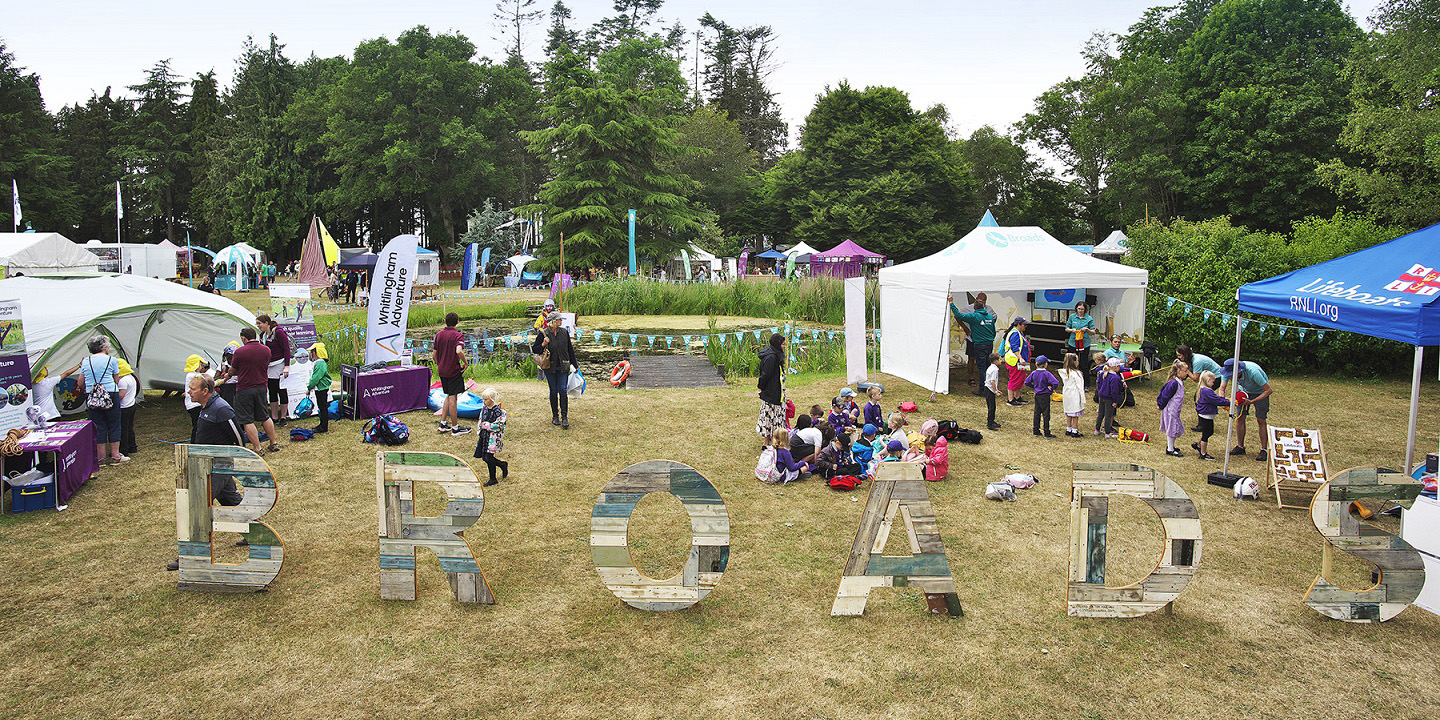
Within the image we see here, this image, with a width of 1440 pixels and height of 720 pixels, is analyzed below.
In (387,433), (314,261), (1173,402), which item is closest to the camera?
(1173,402)

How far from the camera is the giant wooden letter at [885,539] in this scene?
5488mm

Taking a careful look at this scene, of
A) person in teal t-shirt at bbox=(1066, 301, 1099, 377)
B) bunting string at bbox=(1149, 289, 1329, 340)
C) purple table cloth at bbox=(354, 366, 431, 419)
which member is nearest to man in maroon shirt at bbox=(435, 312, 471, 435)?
purple table cloth at bbox=(354, 366, 431, 419)

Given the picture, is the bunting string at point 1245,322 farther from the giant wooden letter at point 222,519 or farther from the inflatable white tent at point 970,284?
the giant wooden letter at point 222,519

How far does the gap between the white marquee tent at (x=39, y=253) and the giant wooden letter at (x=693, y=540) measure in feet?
93.7

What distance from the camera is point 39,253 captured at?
28.0 metres

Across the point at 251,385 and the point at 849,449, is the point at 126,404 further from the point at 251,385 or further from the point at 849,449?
the point at 849,449

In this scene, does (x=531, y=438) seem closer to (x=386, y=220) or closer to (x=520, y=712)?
(x=520, y=712)

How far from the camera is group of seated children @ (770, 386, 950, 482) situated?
29.0ft

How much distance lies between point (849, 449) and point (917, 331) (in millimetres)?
4809

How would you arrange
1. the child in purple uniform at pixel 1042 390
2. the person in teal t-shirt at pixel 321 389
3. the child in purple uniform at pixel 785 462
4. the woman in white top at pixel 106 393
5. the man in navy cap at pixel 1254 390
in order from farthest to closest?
the person in teal t-shirt at pixel 321 389 < the child in purple uniform at pixel 1042 390 < the man in navy cap at pixel 1254 390 < the woman in white top at pixel 106 393 < the child in purple uniform at pixel 785 462

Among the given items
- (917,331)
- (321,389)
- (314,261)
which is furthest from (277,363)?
(314,261)

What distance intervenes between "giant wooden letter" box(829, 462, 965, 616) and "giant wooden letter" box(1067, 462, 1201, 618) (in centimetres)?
89

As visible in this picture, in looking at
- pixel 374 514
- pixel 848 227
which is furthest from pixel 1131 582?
pixel 848 227

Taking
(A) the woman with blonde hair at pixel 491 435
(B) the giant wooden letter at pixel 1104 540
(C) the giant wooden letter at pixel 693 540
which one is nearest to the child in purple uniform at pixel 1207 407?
(B) the giant wooden letter at pixel 1104 540
